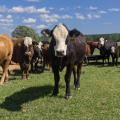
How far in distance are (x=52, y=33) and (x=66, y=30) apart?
1.31 ft

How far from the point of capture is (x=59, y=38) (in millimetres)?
10820

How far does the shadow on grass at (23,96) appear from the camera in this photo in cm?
1031

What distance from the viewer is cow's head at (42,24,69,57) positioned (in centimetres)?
1047

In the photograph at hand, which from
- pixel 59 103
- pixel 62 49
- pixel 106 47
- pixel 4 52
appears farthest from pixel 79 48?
pixel 106 47

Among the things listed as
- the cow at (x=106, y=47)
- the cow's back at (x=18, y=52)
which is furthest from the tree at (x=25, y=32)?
the cow's back at (x=18, y=52)

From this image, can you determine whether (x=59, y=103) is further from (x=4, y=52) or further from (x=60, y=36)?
(x=4, y=52)

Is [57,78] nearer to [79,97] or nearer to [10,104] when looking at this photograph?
[79,97]

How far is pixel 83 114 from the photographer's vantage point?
367 inches

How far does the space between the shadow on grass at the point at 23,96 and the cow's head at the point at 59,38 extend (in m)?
1.68

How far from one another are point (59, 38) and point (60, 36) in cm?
7

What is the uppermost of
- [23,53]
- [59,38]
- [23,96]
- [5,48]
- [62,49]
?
[59,38]

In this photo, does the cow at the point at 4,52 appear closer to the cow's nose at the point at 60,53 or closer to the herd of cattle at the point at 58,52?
the herd of cattle at the point at 58,52

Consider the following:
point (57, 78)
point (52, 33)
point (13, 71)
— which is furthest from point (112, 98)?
point (13, 71)

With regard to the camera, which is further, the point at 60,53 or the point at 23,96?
the point at 23,96
